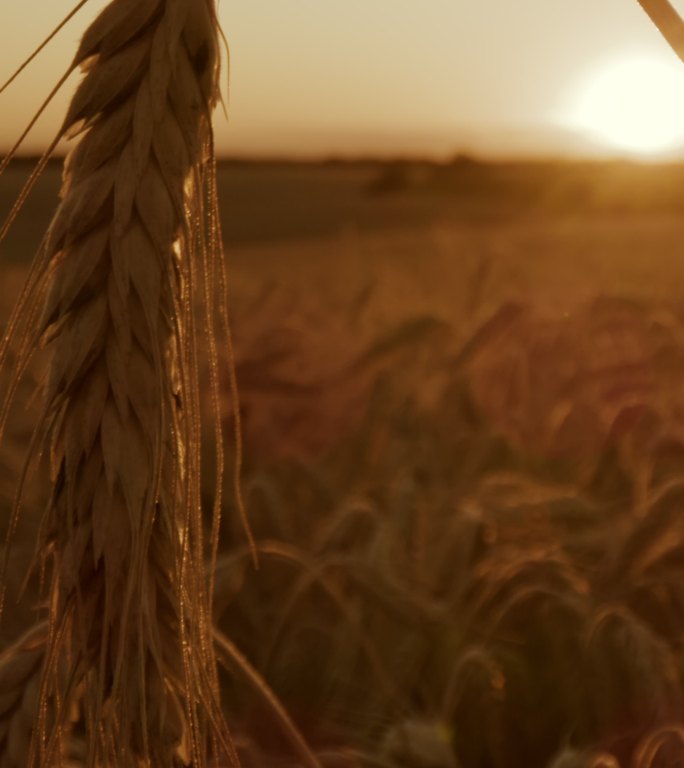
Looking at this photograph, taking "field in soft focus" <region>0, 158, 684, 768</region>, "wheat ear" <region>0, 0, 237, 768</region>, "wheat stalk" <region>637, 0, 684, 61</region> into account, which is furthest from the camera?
"field in soft focus" <region>0, 158, 684, 768</region>

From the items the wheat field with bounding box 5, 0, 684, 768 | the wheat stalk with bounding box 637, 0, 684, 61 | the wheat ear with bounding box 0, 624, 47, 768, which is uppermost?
the wheat stalk with bounding box 637, 0, 684, 61

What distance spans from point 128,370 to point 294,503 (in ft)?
6.91

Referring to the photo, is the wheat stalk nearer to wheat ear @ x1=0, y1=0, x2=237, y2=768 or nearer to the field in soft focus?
wheat ear @ x1=0, y1=0, x2=237, y2=768

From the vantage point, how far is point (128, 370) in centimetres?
79

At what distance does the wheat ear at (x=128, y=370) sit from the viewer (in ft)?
2.59

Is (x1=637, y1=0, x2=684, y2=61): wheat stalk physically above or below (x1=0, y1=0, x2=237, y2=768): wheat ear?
above

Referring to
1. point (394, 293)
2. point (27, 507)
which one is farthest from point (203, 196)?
point (394, 293)

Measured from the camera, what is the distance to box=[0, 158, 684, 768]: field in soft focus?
73.4 inches

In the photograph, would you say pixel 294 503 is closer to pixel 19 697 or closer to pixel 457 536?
pixel 457 536

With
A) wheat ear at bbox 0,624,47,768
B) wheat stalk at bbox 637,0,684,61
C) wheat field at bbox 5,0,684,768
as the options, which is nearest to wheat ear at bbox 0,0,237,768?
wheat field at bbox 5,0,684,768

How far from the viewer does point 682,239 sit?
1340 centimetres

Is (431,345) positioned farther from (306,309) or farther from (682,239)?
(682,239)

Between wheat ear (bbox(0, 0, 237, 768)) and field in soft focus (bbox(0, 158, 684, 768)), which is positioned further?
field in soft focus (bbox(0, 158, 684, 768))

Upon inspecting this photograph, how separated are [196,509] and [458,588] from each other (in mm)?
1469
